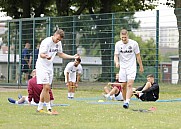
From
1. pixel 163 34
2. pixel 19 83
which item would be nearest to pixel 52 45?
pixel 163 34

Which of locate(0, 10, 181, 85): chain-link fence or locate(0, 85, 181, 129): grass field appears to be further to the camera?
locate(0, 10, 181, 85): chain-link fence

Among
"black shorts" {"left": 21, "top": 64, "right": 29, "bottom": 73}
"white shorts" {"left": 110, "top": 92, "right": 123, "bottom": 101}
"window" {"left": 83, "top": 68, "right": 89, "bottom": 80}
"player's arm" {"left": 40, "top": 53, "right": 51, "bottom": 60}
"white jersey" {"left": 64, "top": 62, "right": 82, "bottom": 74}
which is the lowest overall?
"white shorts" {"left": 110, "top": 92, "right": 123, "bottom": 101}

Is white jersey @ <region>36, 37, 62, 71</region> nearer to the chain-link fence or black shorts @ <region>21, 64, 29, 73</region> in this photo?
the chain-link fence

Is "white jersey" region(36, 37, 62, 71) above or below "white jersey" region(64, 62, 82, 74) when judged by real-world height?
above

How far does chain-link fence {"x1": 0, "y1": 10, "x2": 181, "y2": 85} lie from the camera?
2352 centimetres

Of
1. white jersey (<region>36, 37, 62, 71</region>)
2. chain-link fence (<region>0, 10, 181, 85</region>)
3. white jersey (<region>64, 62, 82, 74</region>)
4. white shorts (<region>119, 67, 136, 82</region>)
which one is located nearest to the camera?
white jersey (<region>36, 37, 62, 71</region>)

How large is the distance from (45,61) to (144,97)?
5.37 metres

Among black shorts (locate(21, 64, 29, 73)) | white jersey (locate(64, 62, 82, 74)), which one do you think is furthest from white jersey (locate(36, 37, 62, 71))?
black shorts (locate(21, 64, 29, 73))

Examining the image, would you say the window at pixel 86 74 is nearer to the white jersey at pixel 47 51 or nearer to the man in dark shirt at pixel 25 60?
the man in dark shirt at pixel 25 60

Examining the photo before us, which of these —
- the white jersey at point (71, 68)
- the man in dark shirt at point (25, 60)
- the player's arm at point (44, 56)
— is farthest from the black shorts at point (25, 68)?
the player's arm at point (44, 56)

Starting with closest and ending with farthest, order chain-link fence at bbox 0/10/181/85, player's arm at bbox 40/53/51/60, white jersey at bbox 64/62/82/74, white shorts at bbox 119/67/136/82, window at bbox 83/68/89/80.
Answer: player's arm at bbox 40/53/51/60, white shorts at bbox 119/67/136/82, white jersey at bbox 64/62/82/74, chain-link fence at bbox 0/10/181/85, window at bbox 83/68/89/80

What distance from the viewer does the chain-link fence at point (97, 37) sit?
23516 millimetres

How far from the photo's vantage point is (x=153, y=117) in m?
11.6

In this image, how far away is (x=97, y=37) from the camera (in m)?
26.0
